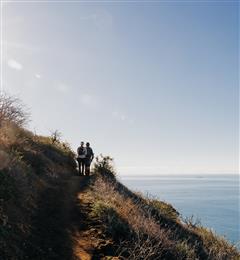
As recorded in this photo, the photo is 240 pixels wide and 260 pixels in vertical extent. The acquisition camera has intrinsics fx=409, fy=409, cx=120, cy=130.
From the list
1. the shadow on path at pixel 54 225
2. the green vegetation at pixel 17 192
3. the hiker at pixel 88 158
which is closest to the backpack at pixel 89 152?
the hiker at pixel 88 158

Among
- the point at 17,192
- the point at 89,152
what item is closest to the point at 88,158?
the point at 89,152

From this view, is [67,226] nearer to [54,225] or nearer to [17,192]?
[54,225]

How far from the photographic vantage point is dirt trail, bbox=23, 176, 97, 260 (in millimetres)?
9633

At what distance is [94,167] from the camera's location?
91.5 ft

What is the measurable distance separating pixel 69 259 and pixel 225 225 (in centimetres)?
8624

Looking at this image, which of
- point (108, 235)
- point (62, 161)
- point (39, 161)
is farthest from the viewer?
point (62, 161)

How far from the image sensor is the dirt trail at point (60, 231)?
9633mm

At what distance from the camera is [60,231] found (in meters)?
11.2

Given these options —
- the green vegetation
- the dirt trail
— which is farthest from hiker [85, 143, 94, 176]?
the dirt trail

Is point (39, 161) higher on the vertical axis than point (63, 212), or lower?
higher

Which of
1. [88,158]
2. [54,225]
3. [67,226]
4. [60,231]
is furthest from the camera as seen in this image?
[88,158]

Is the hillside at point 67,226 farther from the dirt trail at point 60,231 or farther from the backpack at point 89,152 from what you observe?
the backpack at point 89,152

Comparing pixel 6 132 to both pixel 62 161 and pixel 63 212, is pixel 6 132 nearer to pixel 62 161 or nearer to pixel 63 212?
pixel 62 161

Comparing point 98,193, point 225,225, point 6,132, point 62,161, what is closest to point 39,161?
point 6,132
